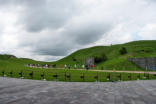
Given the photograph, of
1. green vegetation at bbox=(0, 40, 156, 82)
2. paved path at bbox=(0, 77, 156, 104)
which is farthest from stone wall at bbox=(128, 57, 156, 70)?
paved path at bbox=(0, 77, 156, 104)

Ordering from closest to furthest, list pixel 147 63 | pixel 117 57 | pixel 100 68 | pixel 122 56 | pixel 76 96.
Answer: pixel 76 96, pixel 147 63, pixel 100 68, pixel 122 56, pixel 117 57

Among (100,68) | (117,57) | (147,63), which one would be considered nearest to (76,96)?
(100,68)

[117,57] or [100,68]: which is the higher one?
[117,57]

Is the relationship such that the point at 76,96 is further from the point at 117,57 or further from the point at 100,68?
the point at 117,57

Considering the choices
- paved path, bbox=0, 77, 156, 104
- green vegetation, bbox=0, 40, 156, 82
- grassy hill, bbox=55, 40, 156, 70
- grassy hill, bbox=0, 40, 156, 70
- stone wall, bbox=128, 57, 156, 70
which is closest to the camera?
paved path, bbox=0, 77, 156, 104

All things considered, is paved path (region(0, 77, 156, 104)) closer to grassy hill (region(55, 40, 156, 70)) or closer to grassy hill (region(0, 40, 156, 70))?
grassy hill (region(0, 40, 156, 70))

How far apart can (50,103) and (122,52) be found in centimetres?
9370

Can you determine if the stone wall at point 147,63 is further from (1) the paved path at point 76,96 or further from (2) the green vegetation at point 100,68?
(1) the paved path at point 76,96

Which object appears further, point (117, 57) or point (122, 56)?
point (117, 57)

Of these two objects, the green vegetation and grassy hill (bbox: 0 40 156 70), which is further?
grassy hill (bbox: 0 40 156 70)

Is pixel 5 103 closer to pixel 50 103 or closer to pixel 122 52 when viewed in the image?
pixel 50 103

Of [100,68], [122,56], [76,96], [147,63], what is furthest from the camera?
[122,56]

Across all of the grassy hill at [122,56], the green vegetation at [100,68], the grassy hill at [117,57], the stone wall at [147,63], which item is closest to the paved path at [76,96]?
the green vegetation at [100,68]

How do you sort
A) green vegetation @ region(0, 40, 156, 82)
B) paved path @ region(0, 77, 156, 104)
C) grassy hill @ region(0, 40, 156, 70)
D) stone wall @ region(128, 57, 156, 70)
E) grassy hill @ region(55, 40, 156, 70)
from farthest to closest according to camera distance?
grassy hill @ region(0, 40, 156, 70) < grassy hill @ region(55, 40, 156, 70) < stone wall @ region(128, 57, 156, 70) < green vegetation @ region(0, 40, 156, 82) < paved path @ region(0, 77, 156, 104)
